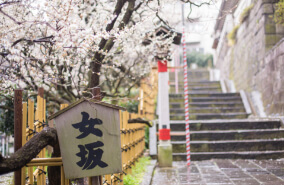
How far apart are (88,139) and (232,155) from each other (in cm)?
638

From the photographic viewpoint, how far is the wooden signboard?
11.0 ft

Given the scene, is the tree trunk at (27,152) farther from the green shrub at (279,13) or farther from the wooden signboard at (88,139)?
Result: the green shrub at (279,13)

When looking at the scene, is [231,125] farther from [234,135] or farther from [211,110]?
[211,110]

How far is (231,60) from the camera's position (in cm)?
1720

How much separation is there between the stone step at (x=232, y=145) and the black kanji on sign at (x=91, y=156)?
20.2 feet

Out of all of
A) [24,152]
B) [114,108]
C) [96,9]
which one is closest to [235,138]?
[96,9]

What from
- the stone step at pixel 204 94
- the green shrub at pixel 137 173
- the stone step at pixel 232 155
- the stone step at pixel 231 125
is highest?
the stone step at pixel 204 94

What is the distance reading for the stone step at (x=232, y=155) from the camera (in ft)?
28.2

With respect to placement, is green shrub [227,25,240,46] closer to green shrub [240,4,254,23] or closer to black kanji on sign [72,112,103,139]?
green shrub [240,4,254,23]

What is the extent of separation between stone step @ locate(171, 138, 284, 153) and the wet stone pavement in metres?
0.47

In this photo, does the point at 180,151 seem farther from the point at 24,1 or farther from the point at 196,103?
the point at 24,1

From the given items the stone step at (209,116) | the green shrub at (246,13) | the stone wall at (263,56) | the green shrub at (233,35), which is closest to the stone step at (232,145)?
the stone wall at (263,56)

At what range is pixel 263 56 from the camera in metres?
11.0

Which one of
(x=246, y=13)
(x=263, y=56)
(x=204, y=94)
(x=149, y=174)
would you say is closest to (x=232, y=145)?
(x=149, y=174)
